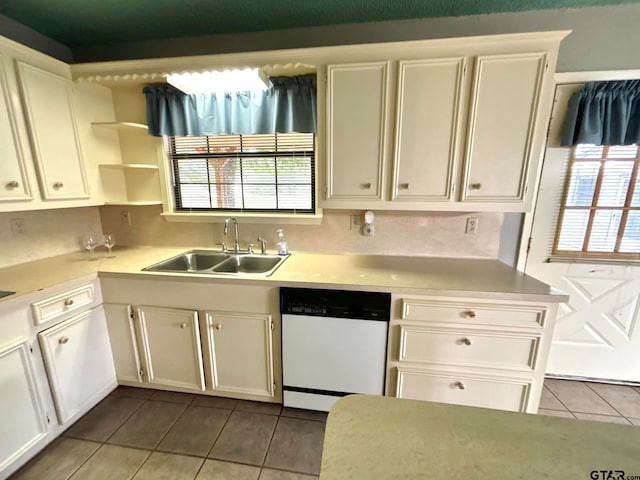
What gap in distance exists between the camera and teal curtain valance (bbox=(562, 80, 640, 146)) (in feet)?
5.53

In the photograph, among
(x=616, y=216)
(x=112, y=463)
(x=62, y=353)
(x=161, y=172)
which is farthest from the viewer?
(x=161, y=172)

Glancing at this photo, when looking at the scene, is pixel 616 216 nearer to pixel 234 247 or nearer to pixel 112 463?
pixel 234 247

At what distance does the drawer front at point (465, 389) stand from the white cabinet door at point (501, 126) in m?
1.05

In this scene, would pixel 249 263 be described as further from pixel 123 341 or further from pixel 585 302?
pixel 585 302

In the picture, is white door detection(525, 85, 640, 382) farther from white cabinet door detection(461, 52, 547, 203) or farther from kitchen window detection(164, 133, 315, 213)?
kitchen window detection(164, 133, 315, 213)

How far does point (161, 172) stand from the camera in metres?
2.27

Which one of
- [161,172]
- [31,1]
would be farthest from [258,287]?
[31,1]

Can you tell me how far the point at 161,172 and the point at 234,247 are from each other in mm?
836

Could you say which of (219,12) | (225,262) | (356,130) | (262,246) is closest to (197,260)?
(225,262)

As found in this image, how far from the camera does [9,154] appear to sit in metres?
1.59

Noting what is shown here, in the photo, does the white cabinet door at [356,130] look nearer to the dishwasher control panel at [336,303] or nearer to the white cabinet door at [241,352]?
the dishwasher control panel at [336,303]

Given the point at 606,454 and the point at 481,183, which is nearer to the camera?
the point at 606,454

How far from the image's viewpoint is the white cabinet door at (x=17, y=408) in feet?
4.52

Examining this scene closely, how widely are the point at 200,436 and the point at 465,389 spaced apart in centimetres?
159
